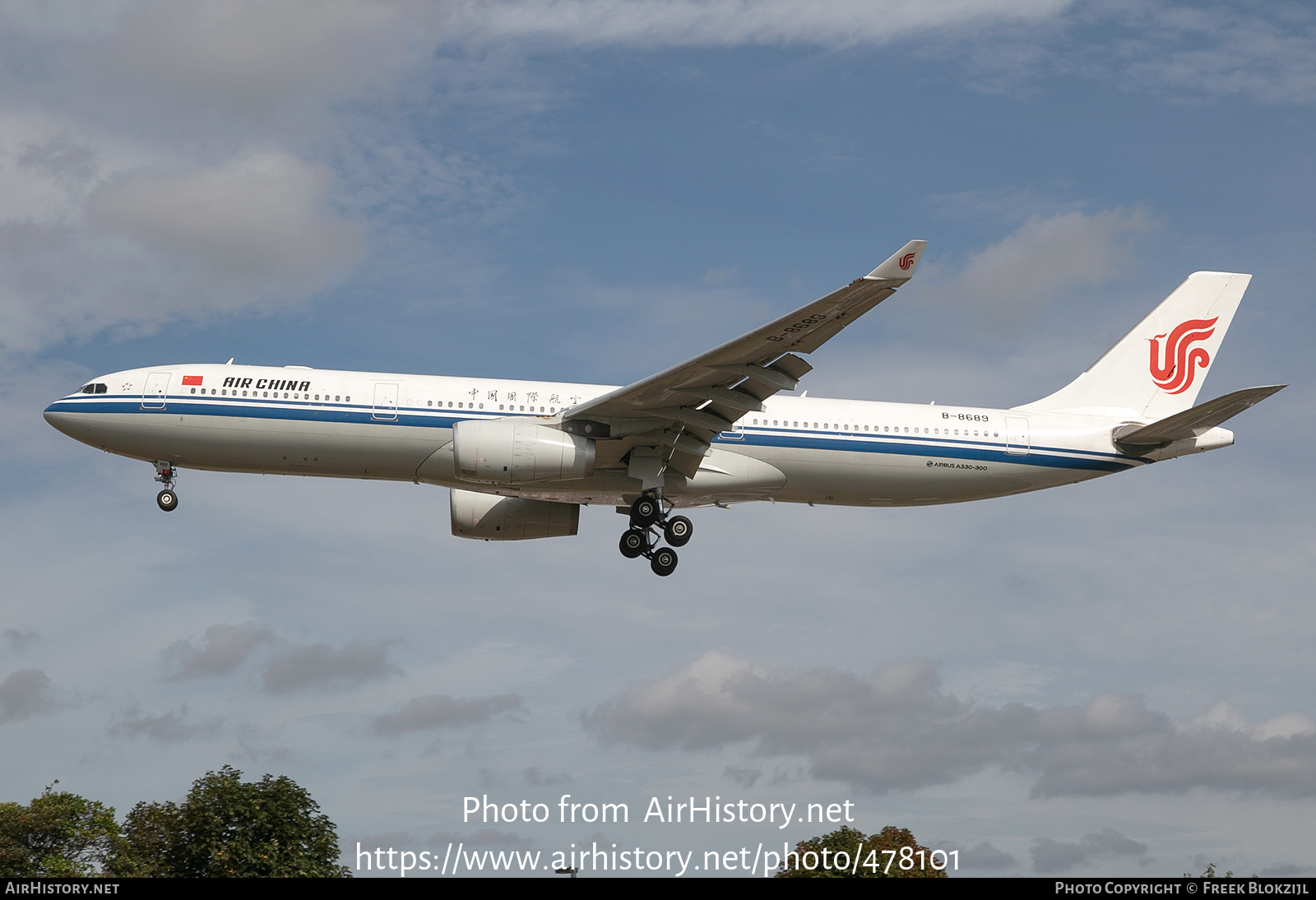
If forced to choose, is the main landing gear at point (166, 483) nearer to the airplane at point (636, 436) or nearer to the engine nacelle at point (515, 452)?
the airplane at point (636, 436)

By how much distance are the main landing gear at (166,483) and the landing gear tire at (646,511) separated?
10926mm

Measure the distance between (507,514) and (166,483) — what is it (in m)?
8.58

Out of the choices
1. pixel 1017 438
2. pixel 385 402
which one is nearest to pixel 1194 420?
pixel 1017 438

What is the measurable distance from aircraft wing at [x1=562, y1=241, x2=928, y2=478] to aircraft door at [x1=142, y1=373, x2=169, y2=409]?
9.55 meters

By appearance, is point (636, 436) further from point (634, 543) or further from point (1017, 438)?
point (1017, 438)

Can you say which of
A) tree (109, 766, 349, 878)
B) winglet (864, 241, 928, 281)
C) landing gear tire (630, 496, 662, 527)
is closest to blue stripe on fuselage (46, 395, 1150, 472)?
landing gear tire (630, 496, 662, 527)

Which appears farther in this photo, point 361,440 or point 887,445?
point 887,445

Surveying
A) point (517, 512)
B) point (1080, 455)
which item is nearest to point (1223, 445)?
point (1080, 455)

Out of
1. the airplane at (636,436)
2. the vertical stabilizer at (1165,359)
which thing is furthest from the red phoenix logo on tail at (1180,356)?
the airplane at (636,436)

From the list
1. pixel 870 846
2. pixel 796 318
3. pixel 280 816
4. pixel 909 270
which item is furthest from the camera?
pixel 870 846

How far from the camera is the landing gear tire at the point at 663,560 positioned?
31438mm

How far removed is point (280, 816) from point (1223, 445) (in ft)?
96.2

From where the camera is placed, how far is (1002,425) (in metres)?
32.6
